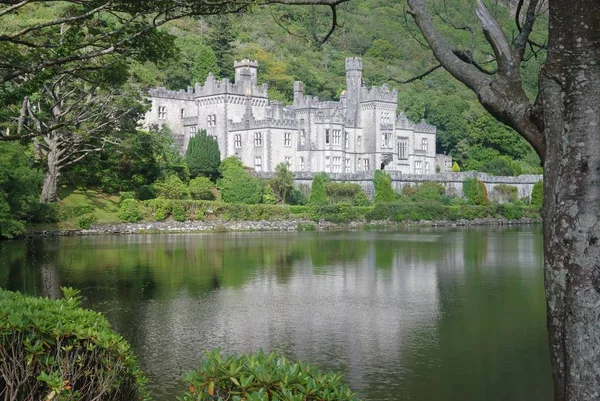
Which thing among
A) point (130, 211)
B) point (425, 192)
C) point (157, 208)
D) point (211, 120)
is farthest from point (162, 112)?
point (130, 211)

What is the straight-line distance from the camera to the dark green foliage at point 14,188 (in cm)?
3253

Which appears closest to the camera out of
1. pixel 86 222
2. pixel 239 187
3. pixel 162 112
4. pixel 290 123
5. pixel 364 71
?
pixel 86 222

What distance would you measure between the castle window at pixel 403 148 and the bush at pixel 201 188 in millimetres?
24001

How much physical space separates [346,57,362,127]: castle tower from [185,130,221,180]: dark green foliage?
59.1 feet

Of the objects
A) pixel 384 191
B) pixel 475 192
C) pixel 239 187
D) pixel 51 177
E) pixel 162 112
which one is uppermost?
pixel 162 112

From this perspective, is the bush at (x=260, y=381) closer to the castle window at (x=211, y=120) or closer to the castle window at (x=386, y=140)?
the castle window at (x=211, y=120)

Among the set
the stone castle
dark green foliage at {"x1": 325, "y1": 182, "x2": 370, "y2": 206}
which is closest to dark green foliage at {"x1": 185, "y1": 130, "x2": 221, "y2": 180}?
the stone castle

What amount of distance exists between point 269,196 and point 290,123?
37.9 feet

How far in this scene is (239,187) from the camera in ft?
164

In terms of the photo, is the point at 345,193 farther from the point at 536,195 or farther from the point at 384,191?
the point at 536,195

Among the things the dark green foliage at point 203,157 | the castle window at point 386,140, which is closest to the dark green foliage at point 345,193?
the dark green foliage at point 203,157

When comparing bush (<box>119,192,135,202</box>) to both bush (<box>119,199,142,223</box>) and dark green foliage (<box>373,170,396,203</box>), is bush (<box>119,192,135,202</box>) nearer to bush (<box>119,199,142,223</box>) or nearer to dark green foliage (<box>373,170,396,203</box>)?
bush (<box>119,199,142,223</box>)

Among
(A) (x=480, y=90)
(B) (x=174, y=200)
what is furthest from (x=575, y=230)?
(B) (x=174, y=200)

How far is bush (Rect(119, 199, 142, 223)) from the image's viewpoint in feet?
139
